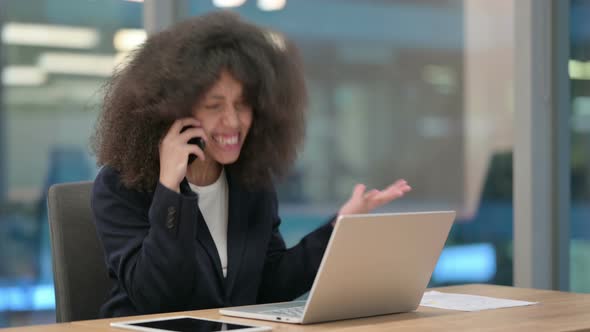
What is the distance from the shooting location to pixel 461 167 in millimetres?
4281

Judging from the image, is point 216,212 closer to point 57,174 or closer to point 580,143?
point 57,174

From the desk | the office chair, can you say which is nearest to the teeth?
the office chair

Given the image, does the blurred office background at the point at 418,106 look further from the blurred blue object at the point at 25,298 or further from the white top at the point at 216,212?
the white top at the point at 216,212

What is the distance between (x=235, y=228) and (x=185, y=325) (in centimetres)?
66

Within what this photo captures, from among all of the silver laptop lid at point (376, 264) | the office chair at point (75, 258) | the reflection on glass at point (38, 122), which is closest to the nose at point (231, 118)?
the office chair at point (75, 258)

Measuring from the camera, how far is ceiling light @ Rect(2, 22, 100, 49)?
11.8 ft

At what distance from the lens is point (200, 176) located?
7.76 feet

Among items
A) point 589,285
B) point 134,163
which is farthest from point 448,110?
point 134,163

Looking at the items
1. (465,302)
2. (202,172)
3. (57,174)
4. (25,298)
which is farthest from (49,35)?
(465,302)

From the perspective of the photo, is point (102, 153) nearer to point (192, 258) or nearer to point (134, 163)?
point (134, 163)

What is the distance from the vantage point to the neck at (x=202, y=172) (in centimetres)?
235

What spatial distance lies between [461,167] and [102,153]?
2.29m

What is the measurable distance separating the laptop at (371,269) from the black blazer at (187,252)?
0.75 feet

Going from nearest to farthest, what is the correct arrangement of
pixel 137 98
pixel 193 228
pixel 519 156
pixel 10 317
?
1. pixel 193 228
2. pixel 137 98
3. pixel 10 317
4. pixel 519 156
